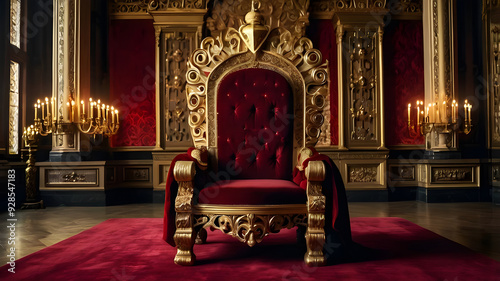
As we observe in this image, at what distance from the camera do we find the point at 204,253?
2613mm

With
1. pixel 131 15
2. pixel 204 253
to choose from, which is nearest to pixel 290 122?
pixel 204 253

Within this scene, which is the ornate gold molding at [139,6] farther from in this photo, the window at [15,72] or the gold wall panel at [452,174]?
the gold wall panel at [452,174]

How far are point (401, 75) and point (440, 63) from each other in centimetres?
65

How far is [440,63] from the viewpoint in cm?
571

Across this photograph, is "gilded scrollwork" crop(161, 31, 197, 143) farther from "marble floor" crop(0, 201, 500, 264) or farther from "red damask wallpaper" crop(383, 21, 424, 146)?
"red damask wallpaper" crop(383, 21, 424, 146)

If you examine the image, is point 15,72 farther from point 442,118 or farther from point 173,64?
point 442,118

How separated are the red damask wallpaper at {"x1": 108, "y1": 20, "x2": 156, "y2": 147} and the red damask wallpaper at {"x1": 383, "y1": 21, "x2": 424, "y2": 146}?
357 centimetres

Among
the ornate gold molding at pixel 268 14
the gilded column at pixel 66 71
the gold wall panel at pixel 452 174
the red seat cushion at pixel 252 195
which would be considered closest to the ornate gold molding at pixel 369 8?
the ornate gold molding at pixel 268 14

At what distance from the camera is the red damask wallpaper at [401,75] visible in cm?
623

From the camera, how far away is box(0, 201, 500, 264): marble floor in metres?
3.01

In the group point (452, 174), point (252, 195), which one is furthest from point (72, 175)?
point (452, 174)

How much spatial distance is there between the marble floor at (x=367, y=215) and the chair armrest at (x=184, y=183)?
113 centimetres

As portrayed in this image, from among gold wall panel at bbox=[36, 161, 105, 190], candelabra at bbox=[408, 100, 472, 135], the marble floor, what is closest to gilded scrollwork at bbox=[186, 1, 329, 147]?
the marble floor

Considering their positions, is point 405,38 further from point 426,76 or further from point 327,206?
point 327,206
